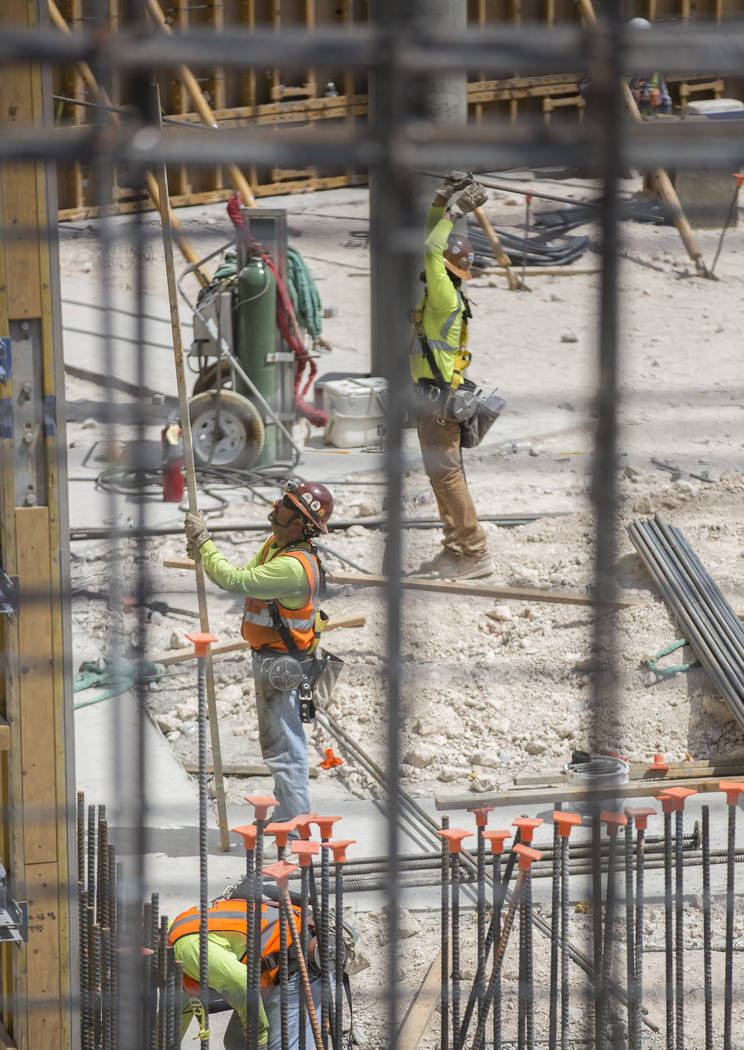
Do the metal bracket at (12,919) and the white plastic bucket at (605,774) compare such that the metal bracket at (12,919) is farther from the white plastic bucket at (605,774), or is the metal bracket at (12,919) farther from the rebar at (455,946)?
the white plastic bucket at (605,774)

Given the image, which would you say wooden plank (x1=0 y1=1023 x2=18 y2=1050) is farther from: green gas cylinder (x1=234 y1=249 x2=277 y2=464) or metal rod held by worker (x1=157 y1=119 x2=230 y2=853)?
green gas cylinder (x1=234 y1=249 x2=277 y2=464)

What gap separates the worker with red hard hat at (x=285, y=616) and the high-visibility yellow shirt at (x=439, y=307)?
7.52 feet

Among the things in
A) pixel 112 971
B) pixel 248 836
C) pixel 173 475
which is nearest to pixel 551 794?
pixel 248 836

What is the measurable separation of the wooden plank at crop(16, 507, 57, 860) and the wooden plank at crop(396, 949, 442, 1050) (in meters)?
1.70

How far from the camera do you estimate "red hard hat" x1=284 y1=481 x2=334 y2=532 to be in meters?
6.91

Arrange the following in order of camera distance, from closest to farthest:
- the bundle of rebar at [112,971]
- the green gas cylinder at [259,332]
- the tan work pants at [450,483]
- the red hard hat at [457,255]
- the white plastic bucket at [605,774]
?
1. the bundle of rebar at [112,971]
2. the white plastic bucket at [605,774]
3. the red hard hat at [457,255]
4. the tan work pants at [450,483]
5. the green gas cylinder at [259,332]

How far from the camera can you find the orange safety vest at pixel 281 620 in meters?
7.06

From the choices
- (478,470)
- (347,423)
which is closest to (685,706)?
(478,470)

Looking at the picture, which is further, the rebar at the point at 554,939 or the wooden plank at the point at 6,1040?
the wooden plank at the point at 6,1040

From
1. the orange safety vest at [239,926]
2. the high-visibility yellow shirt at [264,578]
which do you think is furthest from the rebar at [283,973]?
the high-visibility yellow shirt at [264,578]

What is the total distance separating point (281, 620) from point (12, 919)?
2.33m

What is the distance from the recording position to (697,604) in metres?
9.14

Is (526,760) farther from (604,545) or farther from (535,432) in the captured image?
(604,545)

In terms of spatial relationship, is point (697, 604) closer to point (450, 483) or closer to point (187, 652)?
point (450, 483)
